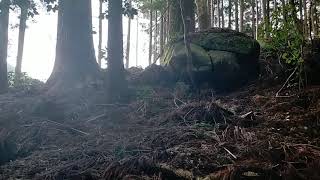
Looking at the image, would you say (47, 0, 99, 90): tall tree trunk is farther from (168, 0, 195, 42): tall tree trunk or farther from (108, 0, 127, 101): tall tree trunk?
(168, 0, 195, 42): tall tree trunk

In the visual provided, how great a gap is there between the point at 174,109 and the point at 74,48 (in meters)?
3.68

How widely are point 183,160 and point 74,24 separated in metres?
6.28

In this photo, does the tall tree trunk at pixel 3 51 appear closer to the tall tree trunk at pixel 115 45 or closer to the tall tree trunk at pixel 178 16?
the tall tree trunk at pixel 115 45

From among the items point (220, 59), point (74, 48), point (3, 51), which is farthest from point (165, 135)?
point (3, 51)

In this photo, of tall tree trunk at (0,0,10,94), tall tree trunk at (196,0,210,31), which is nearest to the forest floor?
tall tree trunk at (0,0,10,94)

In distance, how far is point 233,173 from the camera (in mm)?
3967

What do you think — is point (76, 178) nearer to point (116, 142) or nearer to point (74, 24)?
point (116, 142)

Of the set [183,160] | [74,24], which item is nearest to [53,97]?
[74,24]

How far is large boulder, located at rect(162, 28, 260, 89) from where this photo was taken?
8680 millimetres

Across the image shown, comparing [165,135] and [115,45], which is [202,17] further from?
[165,135]

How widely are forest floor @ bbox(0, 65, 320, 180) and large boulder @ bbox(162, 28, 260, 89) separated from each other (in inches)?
17.7

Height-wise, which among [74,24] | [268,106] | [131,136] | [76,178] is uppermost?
[74,24]

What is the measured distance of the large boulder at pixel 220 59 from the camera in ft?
28.5

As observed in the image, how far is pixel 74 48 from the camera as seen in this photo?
9.62 meters
